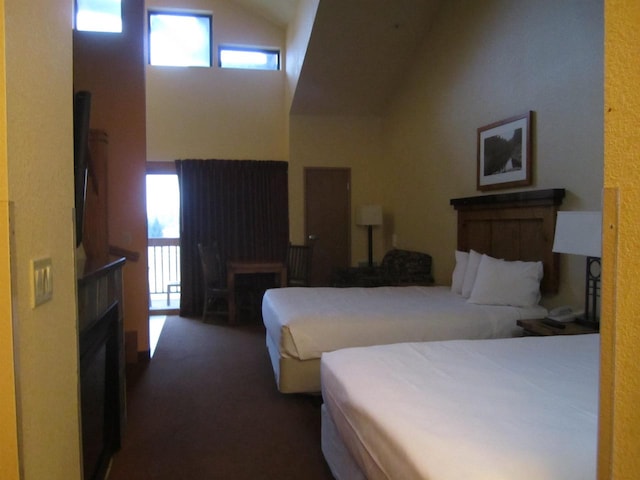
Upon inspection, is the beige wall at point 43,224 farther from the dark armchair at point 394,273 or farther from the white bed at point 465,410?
the dark armchair at point 394,273

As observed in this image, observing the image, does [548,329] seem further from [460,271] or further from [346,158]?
[346,158]

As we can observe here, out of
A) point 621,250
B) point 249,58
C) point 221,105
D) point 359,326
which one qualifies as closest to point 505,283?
point 359,326

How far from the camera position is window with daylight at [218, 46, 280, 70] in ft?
20.6

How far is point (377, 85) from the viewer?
564cm

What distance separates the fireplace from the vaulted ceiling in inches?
134

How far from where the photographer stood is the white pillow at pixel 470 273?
11.9 ft

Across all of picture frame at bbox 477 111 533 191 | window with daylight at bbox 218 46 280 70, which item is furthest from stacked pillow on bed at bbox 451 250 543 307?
window with daylight at bbox 218 46 280 70

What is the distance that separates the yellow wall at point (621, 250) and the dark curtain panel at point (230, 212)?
18.3 ft

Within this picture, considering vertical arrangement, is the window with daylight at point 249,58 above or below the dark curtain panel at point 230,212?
above

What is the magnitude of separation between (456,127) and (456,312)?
7.23ft

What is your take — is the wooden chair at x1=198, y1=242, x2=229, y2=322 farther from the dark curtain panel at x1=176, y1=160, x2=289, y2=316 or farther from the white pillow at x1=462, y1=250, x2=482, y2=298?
the white pillow at x1=462, y1=250, x2=482, y2=298

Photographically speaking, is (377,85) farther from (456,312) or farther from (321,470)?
(321,470)

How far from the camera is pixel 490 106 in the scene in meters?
3.95

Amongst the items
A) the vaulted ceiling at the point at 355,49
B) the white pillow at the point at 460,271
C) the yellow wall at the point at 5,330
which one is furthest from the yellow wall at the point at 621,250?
the vaulted ceiling at the point at 355,49
